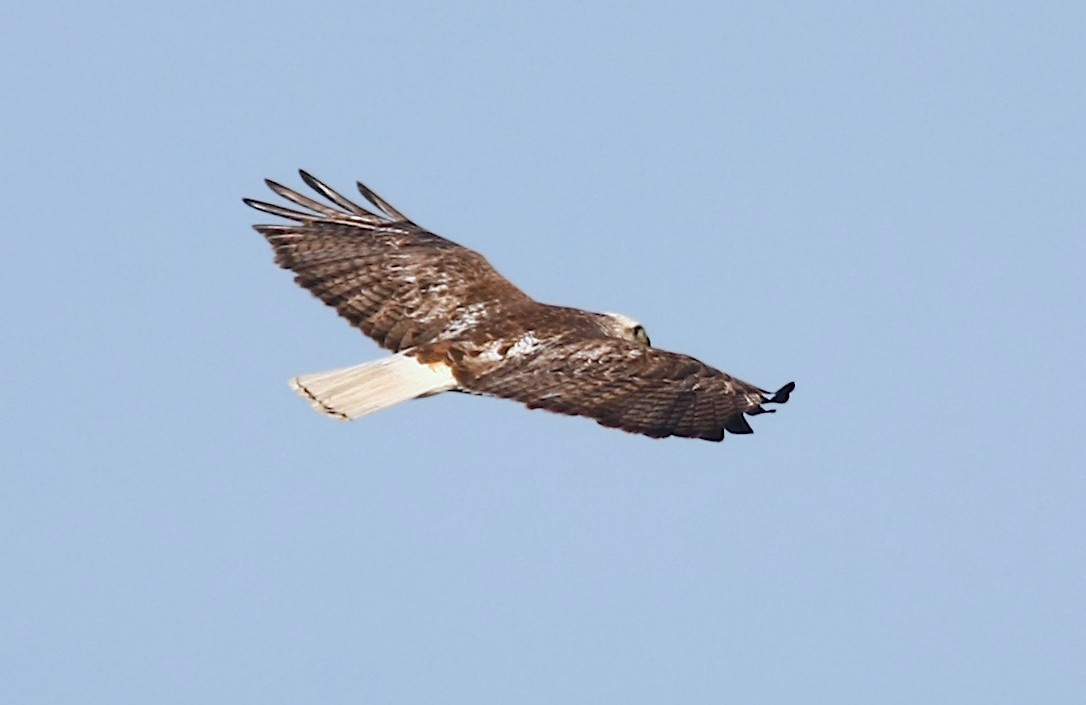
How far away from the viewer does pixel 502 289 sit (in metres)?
16.9

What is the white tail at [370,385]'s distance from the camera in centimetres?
1521

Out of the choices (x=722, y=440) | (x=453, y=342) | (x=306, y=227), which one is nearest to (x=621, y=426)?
(x=722, y=440)

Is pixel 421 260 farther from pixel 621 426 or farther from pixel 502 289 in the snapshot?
pixel 621 426

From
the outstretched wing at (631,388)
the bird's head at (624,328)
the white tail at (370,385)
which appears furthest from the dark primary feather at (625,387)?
the bird's head at (624,328)

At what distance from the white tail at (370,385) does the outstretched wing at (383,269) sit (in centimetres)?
80

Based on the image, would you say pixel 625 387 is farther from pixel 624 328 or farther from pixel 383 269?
pixel 383 269

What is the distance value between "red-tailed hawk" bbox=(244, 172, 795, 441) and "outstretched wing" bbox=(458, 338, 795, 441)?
10 mm

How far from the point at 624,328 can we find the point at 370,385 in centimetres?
214

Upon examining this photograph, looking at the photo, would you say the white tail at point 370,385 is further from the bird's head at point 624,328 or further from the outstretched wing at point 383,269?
the bird's head at point 624,328

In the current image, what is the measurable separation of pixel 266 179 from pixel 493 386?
3795 mm

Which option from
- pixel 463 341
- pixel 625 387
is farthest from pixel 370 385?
pixel 625 387

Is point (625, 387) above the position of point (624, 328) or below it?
below

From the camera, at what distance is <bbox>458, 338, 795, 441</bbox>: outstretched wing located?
14781mm

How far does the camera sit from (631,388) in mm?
15102
